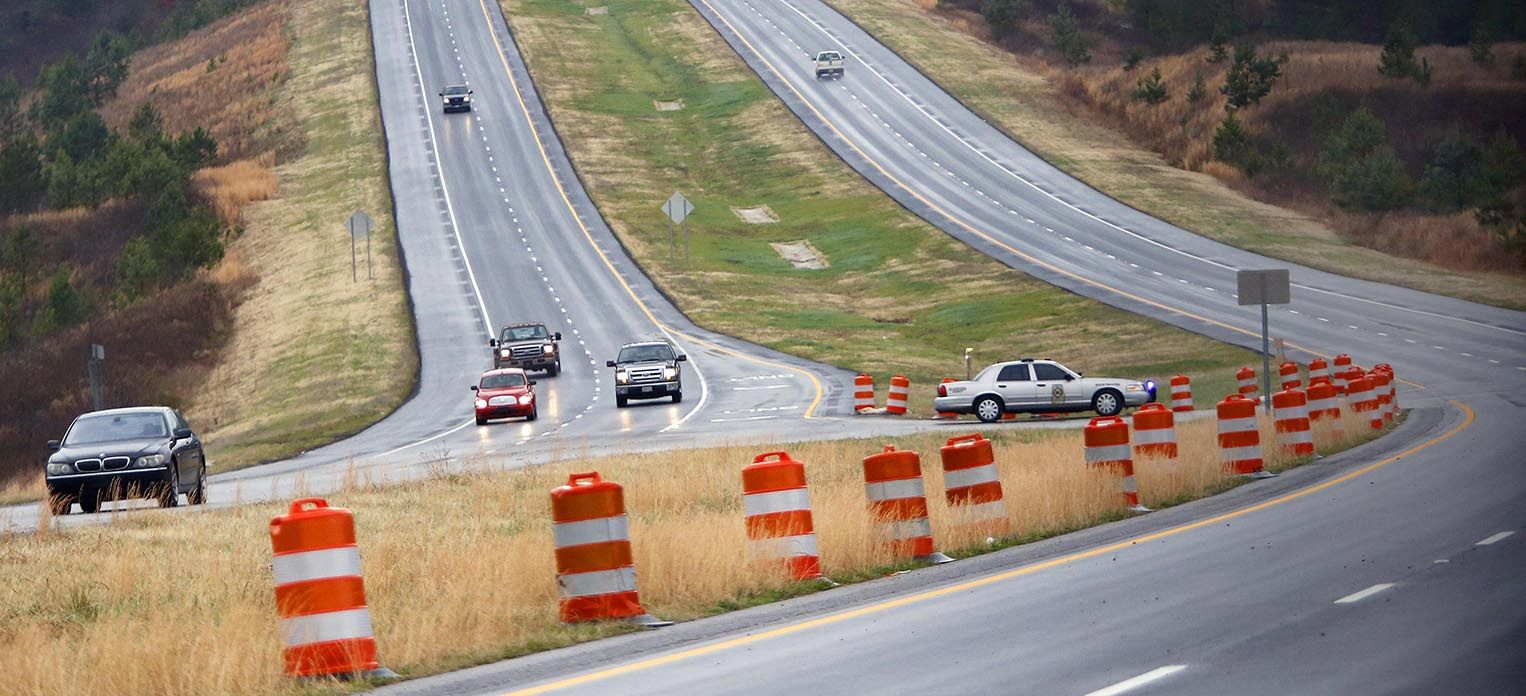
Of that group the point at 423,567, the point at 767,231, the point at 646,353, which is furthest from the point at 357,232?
the point at 423,567

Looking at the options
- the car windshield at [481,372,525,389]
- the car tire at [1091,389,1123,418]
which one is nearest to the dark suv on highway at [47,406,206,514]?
the car windshield at [481,372,525,389]

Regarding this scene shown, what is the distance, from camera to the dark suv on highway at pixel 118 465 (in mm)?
23234

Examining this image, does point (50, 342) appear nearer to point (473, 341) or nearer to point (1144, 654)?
point (473, 341)

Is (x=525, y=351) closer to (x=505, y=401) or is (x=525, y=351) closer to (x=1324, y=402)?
(x=505, y=401)

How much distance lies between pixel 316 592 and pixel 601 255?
65.3m

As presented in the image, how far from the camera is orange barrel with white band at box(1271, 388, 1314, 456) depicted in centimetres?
2489

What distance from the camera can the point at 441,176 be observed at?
89500 millimetres

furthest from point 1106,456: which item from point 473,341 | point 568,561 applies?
point 473,341

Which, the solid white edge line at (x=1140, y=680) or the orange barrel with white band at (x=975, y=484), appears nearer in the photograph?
the solid white edge line at (x=1140, y=680)

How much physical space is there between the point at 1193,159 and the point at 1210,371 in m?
43.3

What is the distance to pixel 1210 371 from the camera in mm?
48875

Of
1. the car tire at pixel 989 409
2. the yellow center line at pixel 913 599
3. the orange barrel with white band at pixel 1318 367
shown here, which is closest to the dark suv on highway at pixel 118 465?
the yellow center line at pixel 913 599

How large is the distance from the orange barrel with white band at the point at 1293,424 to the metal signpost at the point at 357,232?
43.3 metres

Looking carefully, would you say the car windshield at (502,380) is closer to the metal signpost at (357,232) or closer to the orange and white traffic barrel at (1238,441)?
the metal signpost at (357,232)
